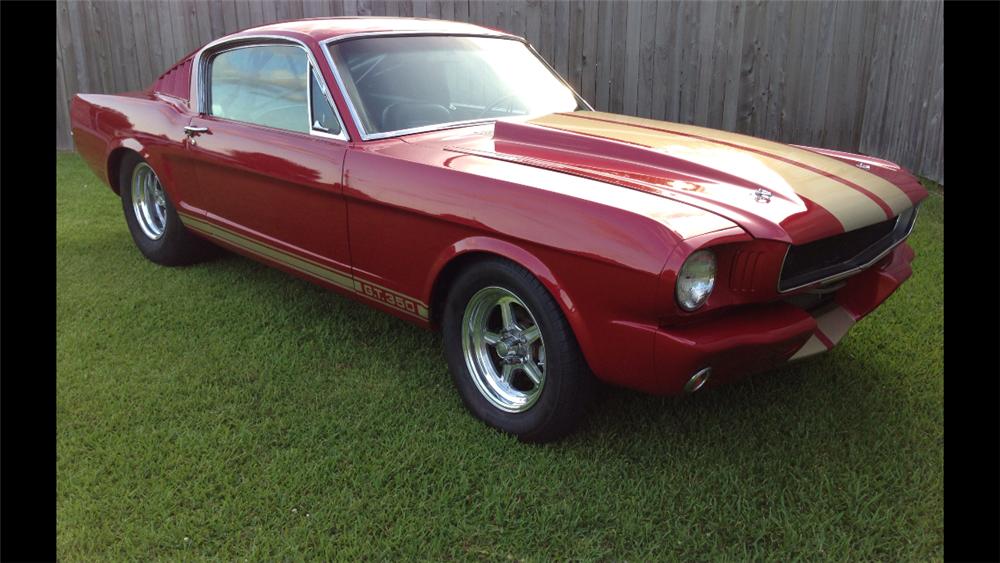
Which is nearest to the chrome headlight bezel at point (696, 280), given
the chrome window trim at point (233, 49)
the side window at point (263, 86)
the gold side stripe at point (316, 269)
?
the gold side stripe at point (316, 269)

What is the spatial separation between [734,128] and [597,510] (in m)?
5.47

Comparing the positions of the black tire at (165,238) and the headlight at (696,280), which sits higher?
the headlight at (696,280)

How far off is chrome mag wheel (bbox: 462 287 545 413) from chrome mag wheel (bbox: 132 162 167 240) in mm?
2761

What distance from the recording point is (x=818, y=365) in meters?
3.43

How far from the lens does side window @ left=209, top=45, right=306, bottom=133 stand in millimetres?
3596

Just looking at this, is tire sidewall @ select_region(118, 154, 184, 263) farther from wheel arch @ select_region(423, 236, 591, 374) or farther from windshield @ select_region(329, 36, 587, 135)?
wheel arch @ select_region(423, 236, 591, 374)

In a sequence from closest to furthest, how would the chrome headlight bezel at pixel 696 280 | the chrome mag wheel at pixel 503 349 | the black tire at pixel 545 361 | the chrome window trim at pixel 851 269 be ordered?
1. the chrome headlight bezel at pixel 696 280
2. the chrome window trim at pixel 851 269
3. the black tire at pixel 545 361
4. the chrome mag wheel at pixel 503 349

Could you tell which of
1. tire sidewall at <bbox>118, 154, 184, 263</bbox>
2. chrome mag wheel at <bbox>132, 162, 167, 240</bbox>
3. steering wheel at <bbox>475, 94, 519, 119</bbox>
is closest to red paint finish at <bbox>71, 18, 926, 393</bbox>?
steering wheel at <bbox>475, 94, 519, 119</bbox>

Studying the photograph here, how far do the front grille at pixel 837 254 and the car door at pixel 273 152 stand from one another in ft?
5.94

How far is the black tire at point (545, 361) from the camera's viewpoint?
8.53 feet

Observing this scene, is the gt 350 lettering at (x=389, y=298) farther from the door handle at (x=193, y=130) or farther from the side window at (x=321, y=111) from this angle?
the door handle at (x=193, y=130)

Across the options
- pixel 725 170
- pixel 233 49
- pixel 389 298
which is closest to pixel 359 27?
pixel 233 49

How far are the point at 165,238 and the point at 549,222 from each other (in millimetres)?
3175

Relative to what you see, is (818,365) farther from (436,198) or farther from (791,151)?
(436,198)
